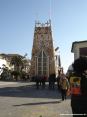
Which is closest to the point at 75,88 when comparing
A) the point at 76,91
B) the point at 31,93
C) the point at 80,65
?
the point at 76,91

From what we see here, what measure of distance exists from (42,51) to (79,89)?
89.0 m

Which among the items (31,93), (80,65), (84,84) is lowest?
(31,93)

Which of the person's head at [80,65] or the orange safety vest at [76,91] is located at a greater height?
the person's head at [80,65]

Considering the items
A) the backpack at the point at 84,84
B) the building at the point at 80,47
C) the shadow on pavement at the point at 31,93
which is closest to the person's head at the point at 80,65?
the backpack at the point at 84,84

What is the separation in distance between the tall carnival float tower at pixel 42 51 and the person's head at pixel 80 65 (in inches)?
3457

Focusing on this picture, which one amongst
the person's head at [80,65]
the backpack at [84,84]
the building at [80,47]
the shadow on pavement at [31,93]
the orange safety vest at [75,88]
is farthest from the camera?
the building at [80,47]

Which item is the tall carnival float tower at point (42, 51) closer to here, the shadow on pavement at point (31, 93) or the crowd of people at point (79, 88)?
the shadow on pavement at point (31, 93)

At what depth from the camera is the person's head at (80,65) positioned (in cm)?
650

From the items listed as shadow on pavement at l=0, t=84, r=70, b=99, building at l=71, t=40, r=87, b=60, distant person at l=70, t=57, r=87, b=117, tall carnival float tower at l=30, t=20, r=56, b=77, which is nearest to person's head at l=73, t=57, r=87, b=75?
distant person at l=70, t=57, r=87, b=117

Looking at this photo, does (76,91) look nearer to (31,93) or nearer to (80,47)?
(31,93)

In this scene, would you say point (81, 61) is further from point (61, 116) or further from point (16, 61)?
point (16, 61)

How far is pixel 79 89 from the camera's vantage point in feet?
22.1

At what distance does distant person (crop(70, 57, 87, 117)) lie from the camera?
6527 millimetres

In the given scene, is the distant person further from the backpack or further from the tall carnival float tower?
the tall carnival float tower
